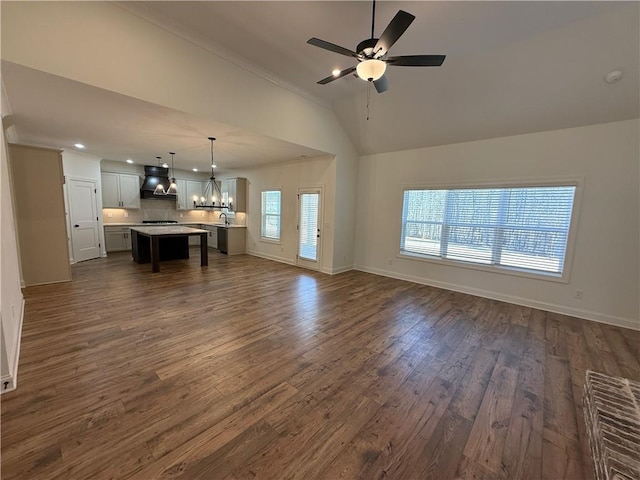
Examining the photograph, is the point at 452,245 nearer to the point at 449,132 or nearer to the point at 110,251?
the point at 449,132

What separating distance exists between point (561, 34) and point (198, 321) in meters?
5.55

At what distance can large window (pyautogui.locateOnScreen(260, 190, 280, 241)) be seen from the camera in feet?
24.1

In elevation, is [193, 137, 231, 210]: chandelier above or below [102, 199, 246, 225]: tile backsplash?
above

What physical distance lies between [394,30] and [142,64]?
109 inches

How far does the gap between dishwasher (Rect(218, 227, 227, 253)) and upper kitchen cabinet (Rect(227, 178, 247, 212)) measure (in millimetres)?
764

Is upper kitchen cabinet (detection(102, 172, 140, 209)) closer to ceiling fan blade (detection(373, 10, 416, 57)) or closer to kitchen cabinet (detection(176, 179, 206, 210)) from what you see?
kitchen cabinet (detection(176, 179, 206, 210))

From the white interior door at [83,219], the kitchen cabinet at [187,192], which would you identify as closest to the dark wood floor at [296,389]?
the white interior door at [83,219]

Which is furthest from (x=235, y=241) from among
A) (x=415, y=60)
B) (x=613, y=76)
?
(x=613, y=76)

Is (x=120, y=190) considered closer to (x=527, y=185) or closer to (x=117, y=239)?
(x=117, y=239)

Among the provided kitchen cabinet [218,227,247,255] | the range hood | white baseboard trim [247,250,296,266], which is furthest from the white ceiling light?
the range hood

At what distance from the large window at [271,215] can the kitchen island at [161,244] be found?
1.85 meters

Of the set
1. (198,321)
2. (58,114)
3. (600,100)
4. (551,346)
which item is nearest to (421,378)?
(551,346)

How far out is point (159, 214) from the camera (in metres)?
8.79

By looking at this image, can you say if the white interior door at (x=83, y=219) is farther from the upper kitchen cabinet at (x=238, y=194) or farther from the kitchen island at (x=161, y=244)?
the upper kitchen cabinet at (x=238, y=194)
